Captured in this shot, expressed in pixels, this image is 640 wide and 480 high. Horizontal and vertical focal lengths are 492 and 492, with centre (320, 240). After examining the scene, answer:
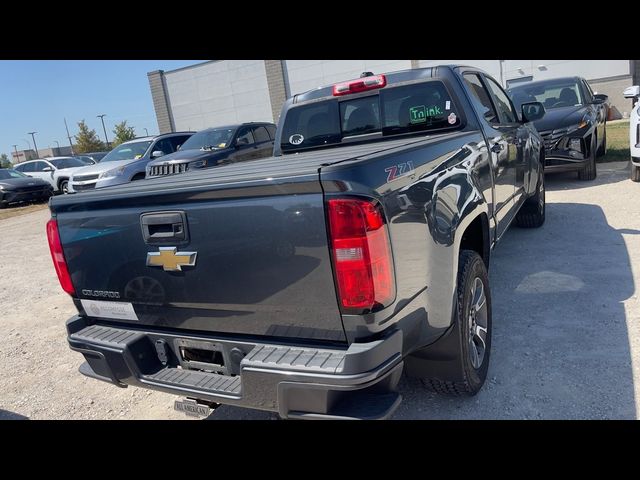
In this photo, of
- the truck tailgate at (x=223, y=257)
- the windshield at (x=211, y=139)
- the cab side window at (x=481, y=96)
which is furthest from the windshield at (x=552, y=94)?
the truck tailgate at (x=223, y=257)

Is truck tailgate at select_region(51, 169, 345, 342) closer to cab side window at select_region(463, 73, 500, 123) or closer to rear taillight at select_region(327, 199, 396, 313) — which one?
rear taillight at select_region(327, 199, 396, 313)

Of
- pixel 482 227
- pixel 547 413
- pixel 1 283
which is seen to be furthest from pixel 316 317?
pixel 1 283

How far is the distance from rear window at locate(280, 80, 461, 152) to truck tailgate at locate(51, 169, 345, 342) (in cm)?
215

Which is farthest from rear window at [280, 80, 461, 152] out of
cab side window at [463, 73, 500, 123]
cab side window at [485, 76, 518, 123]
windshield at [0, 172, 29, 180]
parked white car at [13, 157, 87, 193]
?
windshield at [0, 172, 29, 180]

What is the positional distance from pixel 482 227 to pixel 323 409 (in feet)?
6.36

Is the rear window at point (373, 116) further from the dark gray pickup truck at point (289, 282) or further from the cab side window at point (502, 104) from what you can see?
the cab side window at point (502, 104)

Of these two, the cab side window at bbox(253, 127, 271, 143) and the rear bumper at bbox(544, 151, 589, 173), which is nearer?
the rear bumper at bbox(544, 151, 589, 173)

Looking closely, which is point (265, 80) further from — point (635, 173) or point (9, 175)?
point (635, 173)

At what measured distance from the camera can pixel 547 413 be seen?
105 inches

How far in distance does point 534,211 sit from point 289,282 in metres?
4.86

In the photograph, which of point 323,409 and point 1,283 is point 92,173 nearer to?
point 1,283

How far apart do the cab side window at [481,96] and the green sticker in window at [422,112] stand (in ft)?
1.22

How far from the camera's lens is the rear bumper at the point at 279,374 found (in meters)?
1.91

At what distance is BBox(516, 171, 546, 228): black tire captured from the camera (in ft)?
19.4
